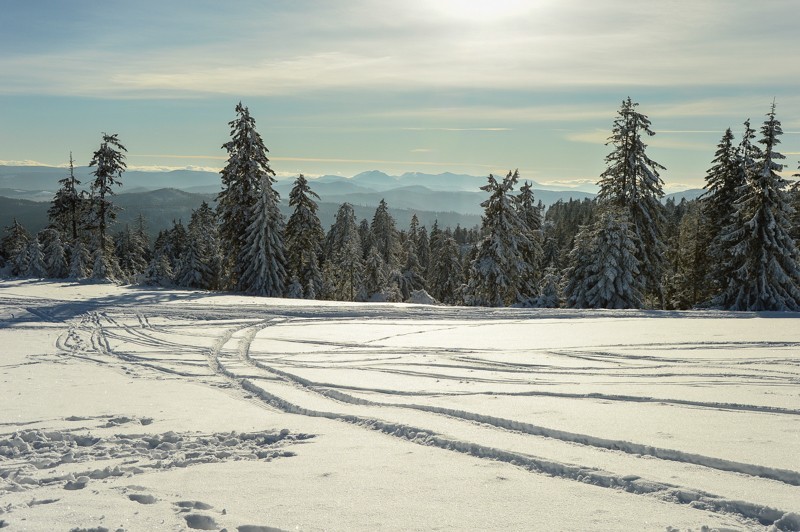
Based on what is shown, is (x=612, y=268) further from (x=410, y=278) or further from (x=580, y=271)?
(x=410, y=278)

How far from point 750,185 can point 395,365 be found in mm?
23678

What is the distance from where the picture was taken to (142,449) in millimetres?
6547

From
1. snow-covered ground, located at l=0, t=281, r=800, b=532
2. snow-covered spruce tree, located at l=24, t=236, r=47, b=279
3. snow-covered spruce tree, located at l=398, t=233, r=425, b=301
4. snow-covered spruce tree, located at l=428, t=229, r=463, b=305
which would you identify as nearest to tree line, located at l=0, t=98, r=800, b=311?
snow-covered spruce tree, located at l=24, t=236, r=47, b=279

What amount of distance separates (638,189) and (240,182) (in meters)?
24.6

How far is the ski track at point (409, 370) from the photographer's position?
5242 mm

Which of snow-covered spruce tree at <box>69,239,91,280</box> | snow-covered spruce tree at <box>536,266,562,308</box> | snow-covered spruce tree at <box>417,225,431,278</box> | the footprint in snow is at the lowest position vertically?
the footprint in snow

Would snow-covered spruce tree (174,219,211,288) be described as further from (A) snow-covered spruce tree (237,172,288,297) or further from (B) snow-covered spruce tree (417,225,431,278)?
(B) snow-covered spruce tree (417,225,431,278)

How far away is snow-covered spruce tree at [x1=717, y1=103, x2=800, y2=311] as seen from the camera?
2512 cm

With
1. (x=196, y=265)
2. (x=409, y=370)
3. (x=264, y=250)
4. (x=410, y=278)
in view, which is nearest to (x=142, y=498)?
(x=409, y=370)

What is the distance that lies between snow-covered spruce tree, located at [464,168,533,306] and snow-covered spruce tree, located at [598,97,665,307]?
5651 millimetres

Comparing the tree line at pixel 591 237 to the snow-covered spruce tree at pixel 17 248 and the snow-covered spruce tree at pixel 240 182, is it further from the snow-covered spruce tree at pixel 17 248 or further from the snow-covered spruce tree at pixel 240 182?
the snow-covered spruce tree at pixel 17 248

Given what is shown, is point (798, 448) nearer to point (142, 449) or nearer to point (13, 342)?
point (142, 449)

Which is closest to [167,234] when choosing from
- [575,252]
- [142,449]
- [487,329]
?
[575,252]

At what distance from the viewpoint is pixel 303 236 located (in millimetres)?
36812
